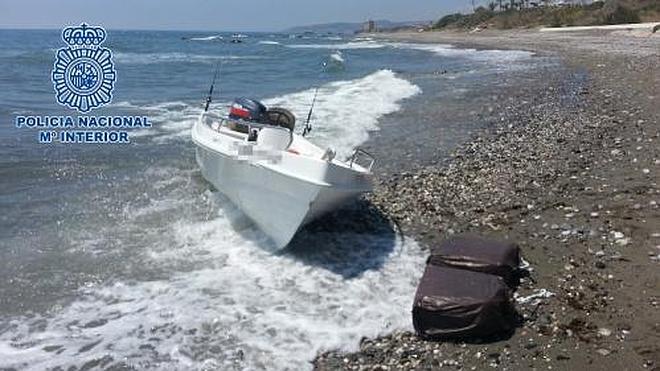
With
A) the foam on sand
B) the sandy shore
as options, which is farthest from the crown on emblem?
the sandy shore

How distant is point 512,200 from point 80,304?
6796 millimetres

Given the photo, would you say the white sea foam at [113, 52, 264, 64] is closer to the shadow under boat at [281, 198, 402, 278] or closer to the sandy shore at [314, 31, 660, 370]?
the sandy shore at [314, 31, 660, 370]

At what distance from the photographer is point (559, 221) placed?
31.4 feet

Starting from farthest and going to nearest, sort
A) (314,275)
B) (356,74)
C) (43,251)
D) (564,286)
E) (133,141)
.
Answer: (356,74) < (133,141) < (43,251) < (314,275) < (564,286)

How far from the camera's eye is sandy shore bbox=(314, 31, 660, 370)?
250 inches

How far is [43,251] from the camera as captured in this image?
31.7 ft

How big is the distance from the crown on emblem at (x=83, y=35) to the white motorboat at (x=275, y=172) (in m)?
4.50

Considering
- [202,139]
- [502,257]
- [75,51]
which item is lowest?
[502,257]

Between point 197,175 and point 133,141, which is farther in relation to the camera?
point 133,141

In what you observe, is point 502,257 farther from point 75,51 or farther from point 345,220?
point 75,51

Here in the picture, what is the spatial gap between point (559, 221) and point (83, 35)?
36.4 feet

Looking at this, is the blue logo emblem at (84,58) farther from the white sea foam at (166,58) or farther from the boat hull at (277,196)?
the white sea foam at (166,58)

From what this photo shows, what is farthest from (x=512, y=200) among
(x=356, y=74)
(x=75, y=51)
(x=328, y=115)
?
(x=356, y=74)

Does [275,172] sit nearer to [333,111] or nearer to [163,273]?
[163,273]
